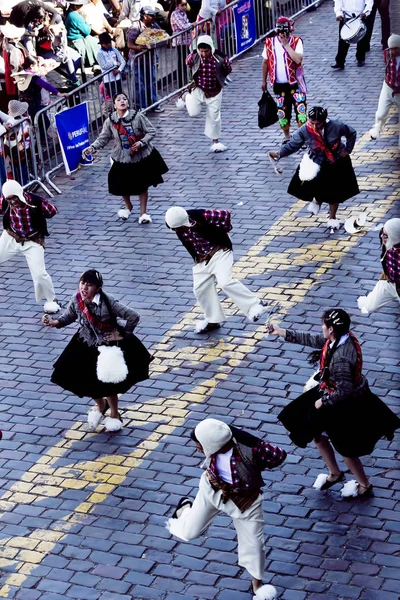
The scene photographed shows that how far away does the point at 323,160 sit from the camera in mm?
12125

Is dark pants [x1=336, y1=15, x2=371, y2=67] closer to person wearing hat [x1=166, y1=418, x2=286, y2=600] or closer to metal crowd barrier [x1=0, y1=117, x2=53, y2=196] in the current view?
metal crowd barrier [x1=0, y1=117, x2=53, y2=196]

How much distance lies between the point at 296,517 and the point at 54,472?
2055 mm

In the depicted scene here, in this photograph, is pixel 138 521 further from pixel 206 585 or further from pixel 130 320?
pixel 130 320

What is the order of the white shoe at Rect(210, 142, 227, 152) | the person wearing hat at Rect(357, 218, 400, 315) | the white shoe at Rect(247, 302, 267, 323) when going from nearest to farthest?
1. the person wearing hat at Rect(357, 218, 400, 315)
2. the white shoe at Rect(247, 302, 267, 323)
3. the white shoe at Rect(210, 142, 227, 152)

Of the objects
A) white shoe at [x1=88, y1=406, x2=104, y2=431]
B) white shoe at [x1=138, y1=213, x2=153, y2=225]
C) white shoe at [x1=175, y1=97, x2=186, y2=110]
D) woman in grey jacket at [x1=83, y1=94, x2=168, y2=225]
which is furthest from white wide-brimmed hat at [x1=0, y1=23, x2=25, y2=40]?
white shoe at [x1=88, y1=406, x2=104, y2=431]

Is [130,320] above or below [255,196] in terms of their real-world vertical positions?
above

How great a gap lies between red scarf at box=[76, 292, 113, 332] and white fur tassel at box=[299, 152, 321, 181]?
13.8ft

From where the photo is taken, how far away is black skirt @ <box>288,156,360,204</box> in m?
12.2

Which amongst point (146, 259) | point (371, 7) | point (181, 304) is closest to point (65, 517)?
point (181, 304)

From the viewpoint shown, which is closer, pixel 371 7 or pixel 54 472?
pixel 54 472

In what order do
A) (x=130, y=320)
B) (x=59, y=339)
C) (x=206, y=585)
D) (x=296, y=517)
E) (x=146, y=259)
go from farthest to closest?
(x=146, y=259) < (x=59, y=339) < (x=130, y=320) < (x=296, y=517) < (x=206, y=585)

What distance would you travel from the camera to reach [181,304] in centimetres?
1138

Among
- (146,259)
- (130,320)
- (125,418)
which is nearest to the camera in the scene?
(130,320)

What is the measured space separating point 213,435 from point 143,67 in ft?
39.0
